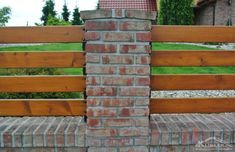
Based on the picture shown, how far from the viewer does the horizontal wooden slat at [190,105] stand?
2.92 metres

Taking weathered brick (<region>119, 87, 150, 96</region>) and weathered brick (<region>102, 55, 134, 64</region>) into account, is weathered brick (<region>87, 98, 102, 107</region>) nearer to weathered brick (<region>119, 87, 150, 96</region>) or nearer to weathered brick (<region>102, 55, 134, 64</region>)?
weathered brick (<region>119, 87, 150, 96</region>)

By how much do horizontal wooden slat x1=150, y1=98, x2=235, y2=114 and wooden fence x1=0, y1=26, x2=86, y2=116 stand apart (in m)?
0.72

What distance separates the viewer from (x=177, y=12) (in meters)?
18.4

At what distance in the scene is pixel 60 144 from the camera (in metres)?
2.71

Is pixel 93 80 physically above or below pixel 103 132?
above

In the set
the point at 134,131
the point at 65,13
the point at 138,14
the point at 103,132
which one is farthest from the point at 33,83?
the point at 65,13

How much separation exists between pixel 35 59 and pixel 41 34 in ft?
0.78

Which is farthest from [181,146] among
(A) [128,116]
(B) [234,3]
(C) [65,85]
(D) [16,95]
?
(B) [234,3]

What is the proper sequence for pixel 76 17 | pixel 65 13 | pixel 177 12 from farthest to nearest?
1. pixel 65 13
2. pixel 76 17
3. pixel 177 12

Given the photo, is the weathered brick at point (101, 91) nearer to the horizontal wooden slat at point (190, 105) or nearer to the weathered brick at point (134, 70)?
the weathered brick at point (134, 70)

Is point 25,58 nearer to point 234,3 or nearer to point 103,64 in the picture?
point 103,64

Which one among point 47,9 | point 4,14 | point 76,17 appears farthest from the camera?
point 47,9

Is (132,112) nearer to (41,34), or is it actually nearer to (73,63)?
(73,63)

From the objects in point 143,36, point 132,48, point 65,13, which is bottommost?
point 132,48
